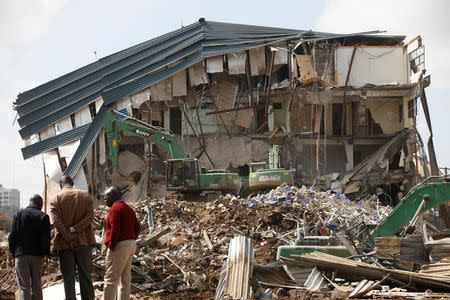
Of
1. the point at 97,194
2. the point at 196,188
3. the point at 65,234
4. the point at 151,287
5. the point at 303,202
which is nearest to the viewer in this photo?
the point at 65,234

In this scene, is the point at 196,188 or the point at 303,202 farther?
the point at 196,188

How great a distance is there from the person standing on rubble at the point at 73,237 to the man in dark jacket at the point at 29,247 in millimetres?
182

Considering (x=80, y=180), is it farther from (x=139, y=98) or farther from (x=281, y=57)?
(x=281, y=57)

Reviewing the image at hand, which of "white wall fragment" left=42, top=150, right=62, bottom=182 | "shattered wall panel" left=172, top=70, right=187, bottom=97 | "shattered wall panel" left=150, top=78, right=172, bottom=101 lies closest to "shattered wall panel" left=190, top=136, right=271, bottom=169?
"shattered wall panel" left=172, top=70, right=187, bottom=97

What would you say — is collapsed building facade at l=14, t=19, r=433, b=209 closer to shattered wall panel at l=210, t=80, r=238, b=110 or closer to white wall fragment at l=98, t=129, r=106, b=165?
shattered wall panel at l=210, t=80, r=238, b=110

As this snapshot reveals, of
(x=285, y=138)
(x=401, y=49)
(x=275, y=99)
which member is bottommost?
(x=285, y=138)

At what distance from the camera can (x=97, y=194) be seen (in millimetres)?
29375

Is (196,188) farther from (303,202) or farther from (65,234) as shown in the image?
(65,234)

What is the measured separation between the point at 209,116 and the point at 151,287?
84.2 ft

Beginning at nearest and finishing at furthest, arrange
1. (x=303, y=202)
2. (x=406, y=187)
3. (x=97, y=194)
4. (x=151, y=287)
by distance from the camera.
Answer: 1. (x=151, y=287)
2. (x=303, y=202)
3. (x=97, y=194)
4. (x=406, y=187)

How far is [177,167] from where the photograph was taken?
66.3 feet

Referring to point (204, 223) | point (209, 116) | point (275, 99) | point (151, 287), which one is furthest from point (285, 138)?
Result: point (151, 287)

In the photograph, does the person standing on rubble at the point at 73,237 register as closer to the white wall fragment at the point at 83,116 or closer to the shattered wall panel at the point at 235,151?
the white wall fragment at the point at 83,116

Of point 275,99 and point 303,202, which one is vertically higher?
point 275,99
